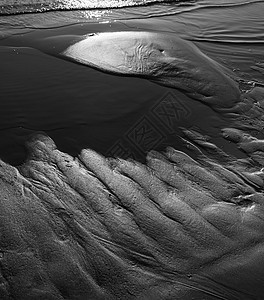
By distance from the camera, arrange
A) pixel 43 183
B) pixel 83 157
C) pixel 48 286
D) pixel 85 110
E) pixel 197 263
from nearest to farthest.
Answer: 1. pixel 48 286
2. pixel 197 263
3. pixel 43 183
4. pixel 83 157
5. pixel 85 110

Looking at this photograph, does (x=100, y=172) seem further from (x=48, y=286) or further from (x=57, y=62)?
(x=57, y=62)

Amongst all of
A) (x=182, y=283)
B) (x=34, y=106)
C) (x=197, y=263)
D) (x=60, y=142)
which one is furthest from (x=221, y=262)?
(x=34, y=106)

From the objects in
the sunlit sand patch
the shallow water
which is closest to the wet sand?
the shallow water

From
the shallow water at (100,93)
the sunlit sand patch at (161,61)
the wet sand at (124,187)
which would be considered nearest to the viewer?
the wet sand at (124,187)

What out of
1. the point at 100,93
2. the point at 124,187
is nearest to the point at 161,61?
the point at 100,93

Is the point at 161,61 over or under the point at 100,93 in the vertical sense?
over

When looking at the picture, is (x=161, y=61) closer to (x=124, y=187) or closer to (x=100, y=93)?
(x=100, y=93)

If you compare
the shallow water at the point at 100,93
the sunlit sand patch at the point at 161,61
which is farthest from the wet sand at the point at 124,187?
the sunlit sand patch at the point at 161,61

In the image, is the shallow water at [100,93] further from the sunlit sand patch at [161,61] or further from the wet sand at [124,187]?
the sunlit sand patch at [161,61]
